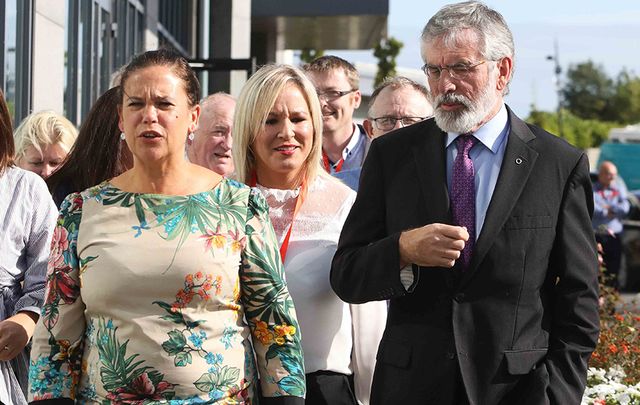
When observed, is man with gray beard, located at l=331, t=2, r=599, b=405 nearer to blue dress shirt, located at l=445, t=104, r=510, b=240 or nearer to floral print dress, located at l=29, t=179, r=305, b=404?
blue dress shirt, located at l=445, t=104, r=510, b=240

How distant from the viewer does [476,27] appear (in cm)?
391

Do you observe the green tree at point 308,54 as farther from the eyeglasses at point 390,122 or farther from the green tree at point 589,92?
the green tree at point 589,92

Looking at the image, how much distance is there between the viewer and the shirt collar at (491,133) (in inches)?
156

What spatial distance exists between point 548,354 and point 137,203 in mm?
1443

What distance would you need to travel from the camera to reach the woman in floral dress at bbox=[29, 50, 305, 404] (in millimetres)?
3447

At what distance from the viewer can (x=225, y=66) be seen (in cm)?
1509

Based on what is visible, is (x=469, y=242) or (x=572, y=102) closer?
(x=469, y=242)

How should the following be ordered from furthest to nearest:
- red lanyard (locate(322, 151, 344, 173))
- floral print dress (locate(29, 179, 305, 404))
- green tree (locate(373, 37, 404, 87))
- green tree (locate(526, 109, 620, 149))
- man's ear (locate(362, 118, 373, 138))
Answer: green tree (locate(526, 109, 620, 149))
green tree (locate(373, 37, 404, 87))
red lanyard (locate(322, 151, 344, 173))
man's ear (locate(362, 118, 373, 138))
floral print dress (locate(29, 179, 305, 404))

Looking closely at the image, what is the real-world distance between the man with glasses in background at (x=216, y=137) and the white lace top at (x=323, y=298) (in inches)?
65.8

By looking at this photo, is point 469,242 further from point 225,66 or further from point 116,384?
point 225,66

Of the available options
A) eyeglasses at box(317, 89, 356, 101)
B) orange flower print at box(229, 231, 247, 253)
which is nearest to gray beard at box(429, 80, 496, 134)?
orange flower print at box(229, 231, 247, 253)

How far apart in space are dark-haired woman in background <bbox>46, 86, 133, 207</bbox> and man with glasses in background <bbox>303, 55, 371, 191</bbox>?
2.05 metres

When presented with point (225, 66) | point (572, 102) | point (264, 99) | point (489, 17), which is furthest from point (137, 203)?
point (572, 102)

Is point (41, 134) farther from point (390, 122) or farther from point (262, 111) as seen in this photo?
point (262, 111)
